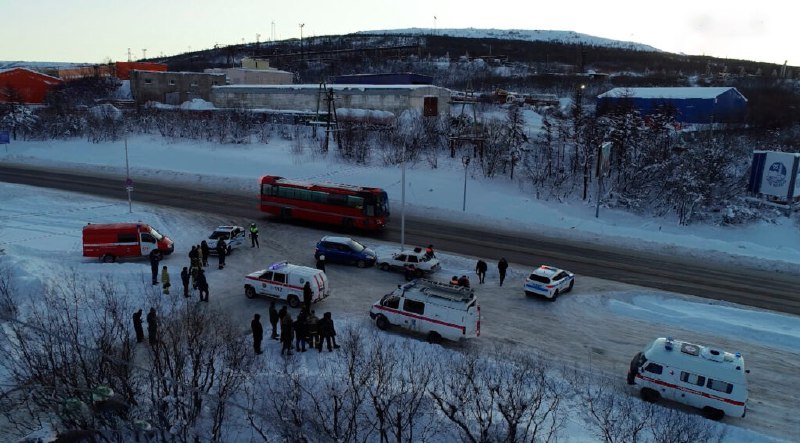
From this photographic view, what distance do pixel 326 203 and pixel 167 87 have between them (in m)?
65.7

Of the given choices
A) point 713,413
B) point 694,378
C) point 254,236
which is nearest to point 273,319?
point 254,236

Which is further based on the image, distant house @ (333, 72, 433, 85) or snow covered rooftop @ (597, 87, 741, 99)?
distant house @ (333, 72, 433, 85)

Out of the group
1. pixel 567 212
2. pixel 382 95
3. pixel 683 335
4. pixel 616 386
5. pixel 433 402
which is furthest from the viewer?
pixel 382 95

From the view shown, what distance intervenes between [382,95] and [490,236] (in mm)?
39198

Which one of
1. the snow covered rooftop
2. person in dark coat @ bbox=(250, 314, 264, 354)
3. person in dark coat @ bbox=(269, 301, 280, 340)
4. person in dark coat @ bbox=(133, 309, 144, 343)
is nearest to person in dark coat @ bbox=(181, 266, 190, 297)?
person in dark coat @ bbox=(133, 309, 144, 343)

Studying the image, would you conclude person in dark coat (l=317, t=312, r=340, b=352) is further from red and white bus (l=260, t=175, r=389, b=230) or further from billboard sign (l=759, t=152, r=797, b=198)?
billboard sign (l=759, t=152, r=797, b=198)

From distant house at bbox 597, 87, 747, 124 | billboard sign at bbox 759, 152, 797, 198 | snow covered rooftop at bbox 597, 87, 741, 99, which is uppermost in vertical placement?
snow covered rooftop at bbox 597, 87, 741, 99

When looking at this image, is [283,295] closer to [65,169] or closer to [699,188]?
[699,188]

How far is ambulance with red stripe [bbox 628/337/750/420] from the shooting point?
1457cm

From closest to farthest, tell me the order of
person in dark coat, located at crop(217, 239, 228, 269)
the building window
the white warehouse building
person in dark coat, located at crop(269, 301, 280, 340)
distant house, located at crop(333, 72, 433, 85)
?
1. person in dark coat, located at crop(269, 301, 280, 340)
2. person in dark coat, located at crop(217, 239, 228, 269)
3. the white warehouse building
4. the building window
5. distant house, located at crop(333, 72, 433, 85)

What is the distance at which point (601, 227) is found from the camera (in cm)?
3531

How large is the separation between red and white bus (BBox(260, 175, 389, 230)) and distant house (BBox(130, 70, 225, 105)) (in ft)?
198

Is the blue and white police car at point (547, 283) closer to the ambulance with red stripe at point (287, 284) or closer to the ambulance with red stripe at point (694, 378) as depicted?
the ambulance with red stripe at point (694, 378)

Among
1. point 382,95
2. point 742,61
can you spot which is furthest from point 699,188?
point 742,61
